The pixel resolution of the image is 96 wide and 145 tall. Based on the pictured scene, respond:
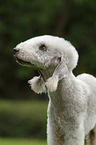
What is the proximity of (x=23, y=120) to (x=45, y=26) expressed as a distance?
7502 millimetres

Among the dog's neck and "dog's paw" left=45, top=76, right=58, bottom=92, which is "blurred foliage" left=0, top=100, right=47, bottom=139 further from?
"dog's paw" left=45, top=76, right=58, bottom=92

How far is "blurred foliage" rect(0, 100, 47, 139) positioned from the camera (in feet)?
37.2

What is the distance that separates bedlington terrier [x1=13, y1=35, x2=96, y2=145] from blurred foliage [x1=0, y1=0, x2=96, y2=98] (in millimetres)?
11807

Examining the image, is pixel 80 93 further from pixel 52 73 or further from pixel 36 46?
pixel 36 46

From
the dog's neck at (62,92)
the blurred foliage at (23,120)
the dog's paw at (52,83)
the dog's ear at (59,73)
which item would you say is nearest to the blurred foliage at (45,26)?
the blurred foliage at (23,120)

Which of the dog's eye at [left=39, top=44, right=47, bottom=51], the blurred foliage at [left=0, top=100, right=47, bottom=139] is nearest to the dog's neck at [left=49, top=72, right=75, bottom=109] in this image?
the dog's eye at [left=39, top=44, right=47, bottom=51]

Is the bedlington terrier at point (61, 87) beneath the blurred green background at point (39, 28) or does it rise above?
beneath

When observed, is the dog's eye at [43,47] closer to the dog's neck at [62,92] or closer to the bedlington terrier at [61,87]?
the bedlington terrier at [61,87]

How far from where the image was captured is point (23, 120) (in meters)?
11.5

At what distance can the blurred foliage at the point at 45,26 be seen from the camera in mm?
15789

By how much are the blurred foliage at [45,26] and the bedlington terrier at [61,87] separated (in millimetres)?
11807

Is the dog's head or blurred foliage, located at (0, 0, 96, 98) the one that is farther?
blurred foliage, located at (0, 0, 96, 98)

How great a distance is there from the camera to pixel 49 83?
10.6 feet

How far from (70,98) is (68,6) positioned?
1384 cm
